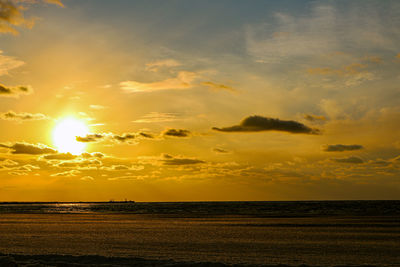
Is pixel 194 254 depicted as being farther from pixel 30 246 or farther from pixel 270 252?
pixel 30 246

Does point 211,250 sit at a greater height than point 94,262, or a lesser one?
lesser

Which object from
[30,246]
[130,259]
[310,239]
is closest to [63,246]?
[30,246]

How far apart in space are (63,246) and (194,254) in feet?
31.0

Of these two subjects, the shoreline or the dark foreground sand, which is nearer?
the shoreline

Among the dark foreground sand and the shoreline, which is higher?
the shoreline

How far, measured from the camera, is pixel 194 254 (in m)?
23.0

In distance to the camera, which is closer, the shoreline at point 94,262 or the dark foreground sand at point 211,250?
the shoreline at point 94,262

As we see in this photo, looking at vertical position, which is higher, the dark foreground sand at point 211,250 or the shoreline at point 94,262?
the shoreline at point 94,262

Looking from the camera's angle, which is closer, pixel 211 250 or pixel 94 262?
pixel 94 262

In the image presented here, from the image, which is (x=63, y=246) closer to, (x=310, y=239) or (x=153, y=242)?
(x=153, y=242)

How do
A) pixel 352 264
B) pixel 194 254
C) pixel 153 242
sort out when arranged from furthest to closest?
pixel 153 242 → pixel 194 254 → pixel 352 264

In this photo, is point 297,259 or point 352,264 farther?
point 297,259

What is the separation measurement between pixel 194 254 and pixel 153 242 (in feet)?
22.3

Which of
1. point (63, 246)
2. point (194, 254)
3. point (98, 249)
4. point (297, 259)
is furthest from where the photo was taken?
point (63, 246)
